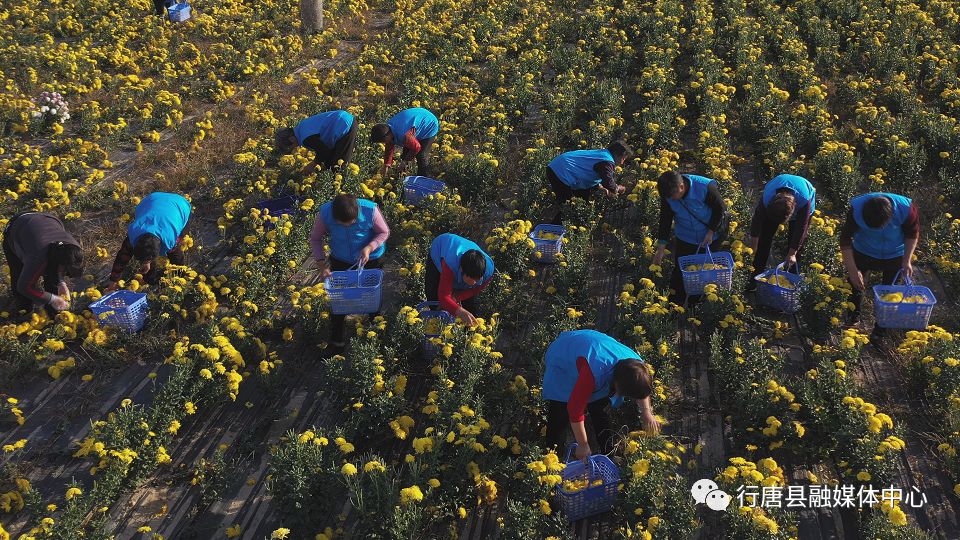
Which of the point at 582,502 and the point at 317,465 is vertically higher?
the point at 317,465

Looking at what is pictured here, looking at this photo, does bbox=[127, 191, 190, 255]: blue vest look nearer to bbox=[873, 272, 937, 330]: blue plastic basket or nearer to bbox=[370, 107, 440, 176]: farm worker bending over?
bbox=[370, 107, 440, 176]: farm worker bending over

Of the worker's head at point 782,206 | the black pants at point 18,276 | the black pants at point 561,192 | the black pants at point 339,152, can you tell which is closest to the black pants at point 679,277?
the worker's head at point 782,206

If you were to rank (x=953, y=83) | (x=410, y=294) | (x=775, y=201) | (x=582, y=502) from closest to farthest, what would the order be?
(x=582, y=502) → (x=775, y=201) → (x=410, y=294) → (x=953, y=83)

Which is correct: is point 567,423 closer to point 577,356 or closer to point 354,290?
point 577,356

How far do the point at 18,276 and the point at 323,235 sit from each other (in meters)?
2.84

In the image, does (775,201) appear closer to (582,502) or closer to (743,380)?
(743,380)

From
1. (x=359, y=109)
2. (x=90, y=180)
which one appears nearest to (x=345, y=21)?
(x=359, y=109)

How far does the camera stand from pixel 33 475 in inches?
201

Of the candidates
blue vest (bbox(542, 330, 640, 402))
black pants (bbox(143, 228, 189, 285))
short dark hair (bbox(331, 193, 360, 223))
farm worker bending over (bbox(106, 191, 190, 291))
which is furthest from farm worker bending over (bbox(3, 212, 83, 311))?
blue vest (bbox(542, 330, 640, 402))

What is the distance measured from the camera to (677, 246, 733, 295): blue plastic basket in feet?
20.5

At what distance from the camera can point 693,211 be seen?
20.5 ft

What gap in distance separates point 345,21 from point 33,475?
13372 millimetres

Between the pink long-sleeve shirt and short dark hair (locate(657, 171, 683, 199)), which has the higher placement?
short dark hair (locate(657, 171, 683, 199))

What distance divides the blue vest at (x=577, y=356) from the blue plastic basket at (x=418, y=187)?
13.6 feet
